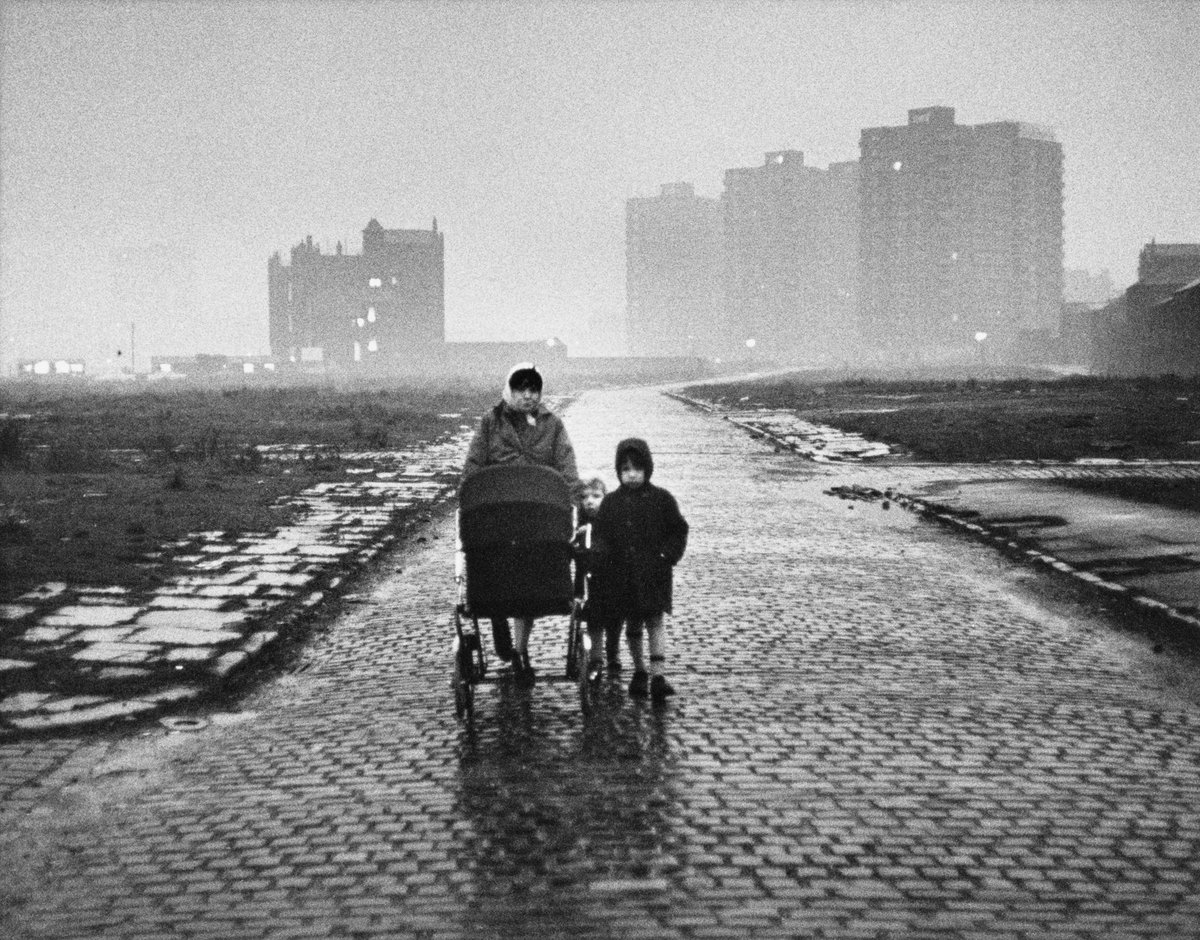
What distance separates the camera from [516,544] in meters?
6.88

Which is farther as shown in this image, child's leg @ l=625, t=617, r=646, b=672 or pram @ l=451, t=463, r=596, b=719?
child's leg @ l=625, t=617, r=646, b=672

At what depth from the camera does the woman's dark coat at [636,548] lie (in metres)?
7.57

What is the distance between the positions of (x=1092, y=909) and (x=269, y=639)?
6.12 m

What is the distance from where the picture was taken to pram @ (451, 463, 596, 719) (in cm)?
689

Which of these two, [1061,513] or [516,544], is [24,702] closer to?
[516,544]

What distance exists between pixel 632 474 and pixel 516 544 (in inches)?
37.6

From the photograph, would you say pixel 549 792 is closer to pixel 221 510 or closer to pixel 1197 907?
pixel 1197 907

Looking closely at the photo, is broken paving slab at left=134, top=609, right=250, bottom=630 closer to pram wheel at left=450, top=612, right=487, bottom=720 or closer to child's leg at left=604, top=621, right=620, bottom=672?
child's leg at left=604, top=621, right=620, bottom=672

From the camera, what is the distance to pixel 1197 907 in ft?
15.0

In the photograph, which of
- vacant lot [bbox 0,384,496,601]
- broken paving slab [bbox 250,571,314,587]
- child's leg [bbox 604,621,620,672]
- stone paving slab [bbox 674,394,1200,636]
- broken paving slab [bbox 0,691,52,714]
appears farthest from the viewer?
vacant lot [bbox 0,384,496,601]

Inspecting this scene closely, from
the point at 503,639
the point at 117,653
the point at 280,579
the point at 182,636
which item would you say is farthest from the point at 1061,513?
the point at 117,653

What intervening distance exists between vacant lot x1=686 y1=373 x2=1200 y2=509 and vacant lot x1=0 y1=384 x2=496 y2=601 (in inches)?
424

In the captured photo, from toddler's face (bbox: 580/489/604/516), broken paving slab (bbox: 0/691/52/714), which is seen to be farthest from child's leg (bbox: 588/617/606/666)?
broken paving slab (bbox: 0/691/52/714)

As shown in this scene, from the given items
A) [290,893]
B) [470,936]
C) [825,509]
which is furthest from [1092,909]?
[825,509]
